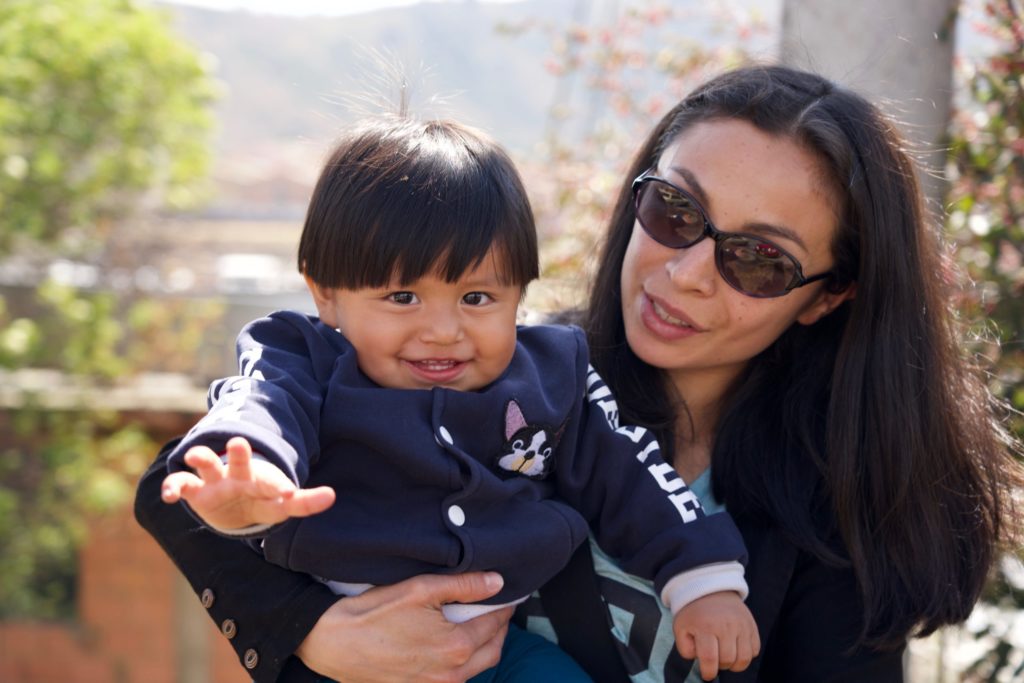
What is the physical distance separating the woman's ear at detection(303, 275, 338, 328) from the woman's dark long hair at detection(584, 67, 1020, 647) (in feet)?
2.54

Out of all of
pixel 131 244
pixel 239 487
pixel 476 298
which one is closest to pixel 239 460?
pixel 239 487

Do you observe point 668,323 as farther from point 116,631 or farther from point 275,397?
point 116,631

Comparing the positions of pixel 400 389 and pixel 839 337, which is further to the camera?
pixel 839 337

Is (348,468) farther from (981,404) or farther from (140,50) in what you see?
(140,50)

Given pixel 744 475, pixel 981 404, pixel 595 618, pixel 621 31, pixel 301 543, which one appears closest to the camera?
pixel 301 543

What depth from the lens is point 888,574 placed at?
2.45m

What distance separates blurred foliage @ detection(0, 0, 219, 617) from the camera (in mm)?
6766

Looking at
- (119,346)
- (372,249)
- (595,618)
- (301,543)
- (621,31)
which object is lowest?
(119,346)

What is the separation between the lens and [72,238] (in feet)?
23.9

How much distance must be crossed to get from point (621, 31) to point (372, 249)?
14.9ft

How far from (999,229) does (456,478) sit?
2.19 m

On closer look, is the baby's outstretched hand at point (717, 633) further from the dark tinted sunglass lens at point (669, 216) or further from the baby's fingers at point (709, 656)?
the dark tinted sunglass lens at point (669, 216)

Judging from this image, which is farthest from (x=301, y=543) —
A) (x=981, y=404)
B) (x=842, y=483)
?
(x=981, y=404)

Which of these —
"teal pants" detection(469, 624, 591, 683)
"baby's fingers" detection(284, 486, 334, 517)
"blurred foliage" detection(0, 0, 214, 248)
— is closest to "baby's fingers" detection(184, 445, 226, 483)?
"baby's fingers" detection(284, 486, 334, 517)
